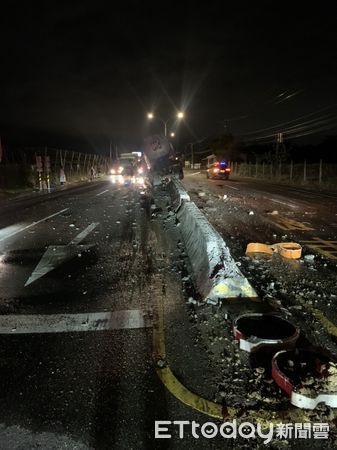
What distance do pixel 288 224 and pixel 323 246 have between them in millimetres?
3324

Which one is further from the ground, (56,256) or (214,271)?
(214,271)

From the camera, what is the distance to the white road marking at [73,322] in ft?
15.9

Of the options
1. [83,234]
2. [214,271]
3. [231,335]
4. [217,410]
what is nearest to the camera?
[217,410]

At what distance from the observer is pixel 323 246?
9.32 meters

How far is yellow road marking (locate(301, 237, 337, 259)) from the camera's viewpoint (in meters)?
8.48

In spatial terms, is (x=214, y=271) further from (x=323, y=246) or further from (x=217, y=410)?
(x=323, y=246)

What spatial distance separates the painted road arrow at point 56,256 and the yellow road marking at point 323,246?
5.11 meters

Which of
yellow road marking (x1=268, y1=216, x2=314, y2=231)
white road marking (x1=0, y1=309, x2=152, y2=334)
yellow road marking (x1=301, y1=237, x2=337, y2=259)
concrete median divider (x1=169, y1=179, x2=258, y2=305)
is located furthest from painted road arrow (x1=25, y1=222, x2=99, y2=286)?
yellow road marking (x1=268, y1=216, x2=314, y2=231)

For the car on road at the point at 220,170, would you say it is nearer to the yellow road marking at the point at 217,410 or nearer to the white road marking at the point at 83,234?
the white road marking at the point at 83,234

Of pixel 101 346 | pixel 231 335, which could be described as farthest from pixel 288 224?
pixel 101 346

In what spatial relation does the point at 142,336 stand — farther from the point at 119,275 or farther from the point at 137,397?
the point at 119,275

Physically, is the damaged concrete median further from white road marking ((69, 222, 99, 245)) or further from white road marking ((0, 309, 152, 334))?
white road marking ((69, 222, 99, 245))

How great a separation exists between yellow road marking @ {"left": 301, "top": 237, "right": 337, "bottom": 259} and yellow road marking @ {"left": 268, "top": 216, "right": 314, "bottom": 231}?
1.59 metres

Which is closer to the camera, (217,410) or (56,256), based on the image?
(217,410)
